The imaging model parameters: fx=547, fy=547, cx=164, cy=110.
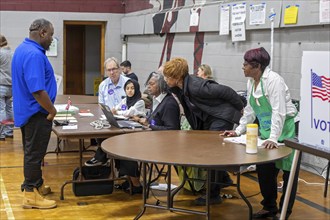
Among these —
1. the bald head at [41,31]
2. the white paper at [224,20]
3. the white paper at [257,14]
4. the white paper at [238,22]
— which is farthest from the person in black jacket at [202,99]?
the white paper at [224,20]

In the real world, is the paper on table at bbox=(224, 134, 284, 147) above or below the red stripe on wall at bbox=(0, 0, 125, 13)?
below

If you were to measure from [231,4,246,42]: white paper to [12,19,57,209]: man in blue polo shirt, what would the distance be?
3004 millimetres

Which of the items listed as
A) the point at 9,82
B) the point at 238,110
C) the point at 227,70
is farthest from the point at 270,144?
the point at 9,82

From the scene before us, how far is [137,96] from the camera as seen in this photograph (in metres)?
5.65

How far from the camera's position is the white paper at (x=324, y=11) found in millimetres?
5348

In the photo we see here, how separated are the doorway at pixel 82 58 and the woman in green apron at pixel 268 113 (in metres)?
8.98

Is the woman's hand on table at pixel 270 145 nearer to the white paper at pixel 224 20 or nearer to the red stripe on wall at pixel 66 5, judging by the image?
the white paper at pixel 224 20

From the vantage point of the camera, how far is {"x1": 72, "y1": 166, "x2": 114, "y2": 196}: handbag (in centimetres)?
492

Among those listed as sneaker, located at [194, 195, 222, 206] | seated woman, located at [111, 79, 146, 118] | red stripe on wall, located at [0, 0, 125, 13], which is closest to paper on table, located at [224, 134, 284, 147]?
sneaker, located at [194, 195, 222, 206]

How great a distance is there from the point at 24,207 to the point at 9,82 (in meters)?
3.52

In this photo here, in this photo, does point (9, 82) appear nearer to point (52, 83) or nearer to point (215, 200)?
point (52, 83)

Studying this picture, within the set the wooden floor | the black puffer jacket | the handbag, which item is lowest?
the wooden floor

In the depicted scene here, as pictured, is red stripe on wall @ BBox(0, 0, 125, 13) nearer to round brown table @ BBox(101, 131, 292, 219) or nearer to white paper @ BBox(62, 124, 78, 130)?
white paper @ BBox(62, 124, 78, 130)

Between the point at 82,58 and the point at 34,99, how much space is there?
879cm
